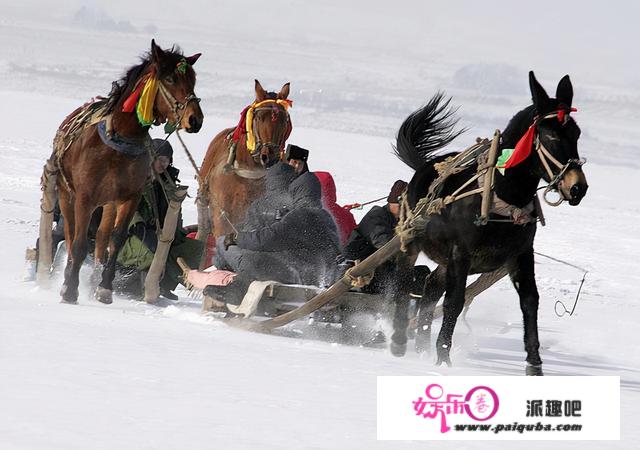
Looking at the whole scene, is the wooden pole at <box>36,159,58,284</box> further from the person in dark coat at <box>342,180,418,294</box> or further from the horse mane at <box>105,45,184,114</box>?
the person in dark coat at <box>342,180,418,294</box>

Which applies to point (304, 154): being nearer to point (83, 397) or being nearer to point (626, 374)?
point (626, 374)

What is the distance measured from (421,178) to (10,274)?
4.16m

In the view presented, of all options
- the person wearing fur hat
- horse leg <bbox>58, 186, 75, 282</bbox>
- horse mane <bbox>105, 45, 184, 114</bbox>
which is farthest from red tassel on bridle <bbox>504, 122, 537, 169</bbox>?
horse leg <bbox>58, 186, 75, 282</bbox>

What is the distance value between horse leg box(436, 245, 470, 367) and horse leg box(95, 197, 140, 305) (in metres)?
2.70

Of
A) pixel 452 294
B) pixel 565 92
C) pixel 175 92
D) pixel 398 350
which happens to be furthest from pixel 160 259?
pixel 565 92

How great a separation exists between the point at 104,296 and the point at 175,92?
1.67 metres

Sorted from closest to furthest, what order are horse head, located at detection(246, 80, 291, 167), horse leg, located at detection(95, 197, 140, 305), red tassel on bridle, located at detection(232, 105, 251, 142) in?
horse leg, located at detection(95, 197, 140, 305) → horse head, located at detection(246, 80, 291, 167) → red tassel on bridle, located at detection(232, 105, 251, 142)

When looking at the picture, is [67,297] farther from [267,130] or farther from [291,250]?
[267,130]

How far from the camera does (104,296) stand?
8820 mm

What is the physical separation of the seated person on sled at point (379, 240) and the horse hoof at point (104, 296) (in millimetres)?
1906

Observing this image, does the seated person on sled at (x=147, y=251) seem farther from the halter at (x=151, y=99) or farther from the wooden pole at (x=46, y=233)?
the halter at (x=151, y=99)

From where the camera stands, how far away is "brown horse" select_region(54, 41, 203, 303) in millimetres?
8242

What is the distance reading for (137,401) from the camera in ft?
14.8

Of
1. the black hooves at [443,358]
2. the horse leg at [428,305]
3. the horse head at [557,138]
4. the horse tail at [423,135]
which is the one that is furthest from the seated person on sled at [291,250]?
the horse head at [557,138]
